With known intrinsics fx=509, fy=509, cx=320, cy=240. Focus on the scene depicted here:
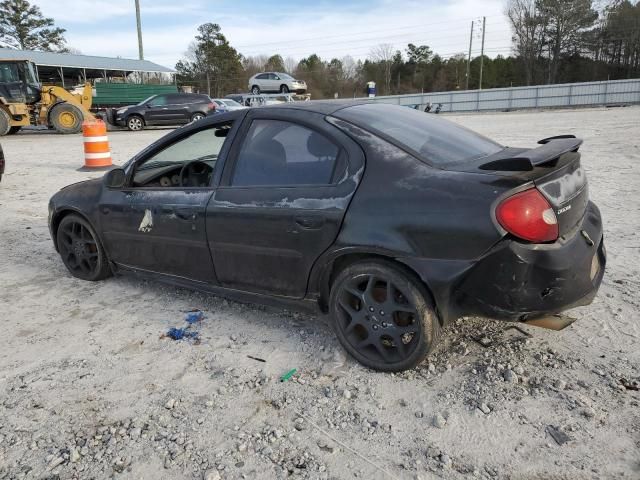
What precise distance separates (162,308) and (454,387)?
7.51 ft

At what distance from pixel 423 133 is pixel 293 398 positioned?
69.2 inches

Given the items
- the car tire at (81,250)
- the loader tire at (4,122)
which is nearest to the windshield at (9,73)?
the loader tire at (4,122)

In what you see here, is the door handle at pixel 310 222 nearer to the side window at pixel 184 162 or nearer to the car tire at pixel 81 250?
the side window at pixel 184 162

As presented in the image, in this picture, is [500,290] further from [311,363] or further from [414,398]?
[311,363]

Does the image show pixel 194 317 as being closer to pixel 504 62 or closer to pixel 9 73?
pixel 9 73

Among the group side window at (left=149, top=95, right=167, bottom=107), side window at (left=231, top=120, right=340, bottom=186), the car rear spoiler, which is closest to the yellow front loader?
side window at (left=149, top=95, right=167, bottom=107)

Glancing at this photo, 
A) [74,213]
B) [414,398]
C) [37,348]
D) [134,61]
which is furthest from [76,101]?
[134,61]

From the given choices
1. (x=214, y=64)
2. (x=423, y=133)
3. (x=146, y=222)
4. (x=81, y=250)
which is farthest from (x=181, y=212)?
(x=214, y=64)

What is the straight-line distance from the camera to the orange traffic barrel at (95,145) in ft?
34.6

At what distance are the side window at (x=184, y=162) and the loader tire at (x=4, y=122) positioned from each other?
18.6m

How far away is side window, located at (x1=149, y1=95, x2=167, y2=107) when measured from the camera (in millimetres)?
22938

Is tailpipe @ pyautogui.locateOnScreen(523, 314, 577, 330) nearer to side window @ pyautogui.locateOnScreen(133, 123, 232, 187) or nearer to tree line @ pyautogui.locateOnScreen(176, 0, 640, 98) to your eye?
side window @ pyautogui.locateOnScreen(133, 123, 232, 187)

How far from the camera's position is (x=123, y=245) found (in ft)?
13.3

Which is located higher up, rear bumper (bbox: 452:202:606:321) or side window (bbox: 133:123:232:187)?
side window (bbox: 133:123:232:187)
